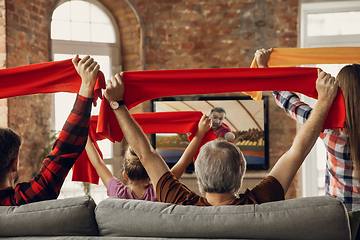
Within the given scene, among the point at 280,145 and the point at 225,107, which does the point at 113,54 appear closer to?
the point at 225,107

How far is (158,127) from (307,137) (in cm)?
122

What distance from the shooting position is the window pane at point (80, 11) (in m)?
4.37

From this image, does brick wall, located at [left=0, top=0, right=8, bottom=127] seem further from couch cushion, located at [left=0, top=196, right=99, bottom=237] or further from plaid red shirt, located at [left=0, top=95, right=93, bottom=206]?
couch cushion, located at [left=0, top=196, right=99, bottom=237]

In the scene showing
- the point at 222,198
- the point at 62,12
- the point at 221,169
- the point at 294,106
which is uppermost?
the point at 62,12

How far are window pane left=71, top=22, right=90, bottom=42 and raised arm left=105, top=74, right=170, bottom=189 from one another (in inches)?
131

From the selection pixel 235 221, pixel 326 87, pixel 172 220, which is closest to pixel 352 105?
pixel 326 87

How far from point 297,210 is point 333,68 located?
4018 millimetres

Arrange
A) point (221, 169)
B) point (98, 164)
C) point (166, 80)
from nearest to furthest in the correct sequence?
point (221, 169), point (166, 80), point (98, 164)

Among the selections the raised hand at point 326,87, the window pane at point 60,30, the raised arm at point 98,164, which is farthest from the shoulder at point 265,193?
the window pane at point 60,30

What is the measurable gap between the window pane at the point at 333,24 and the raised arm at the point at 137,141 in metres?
3.97

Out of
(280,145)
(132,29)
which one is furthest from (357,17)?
(132,29)

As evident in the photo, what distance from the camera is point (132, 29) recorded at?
459 centimetres

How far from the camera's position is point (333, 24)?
14.9ft

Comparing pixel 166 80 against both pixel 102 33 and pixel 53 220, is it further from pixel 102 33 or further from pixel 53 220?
pixel 102 33
